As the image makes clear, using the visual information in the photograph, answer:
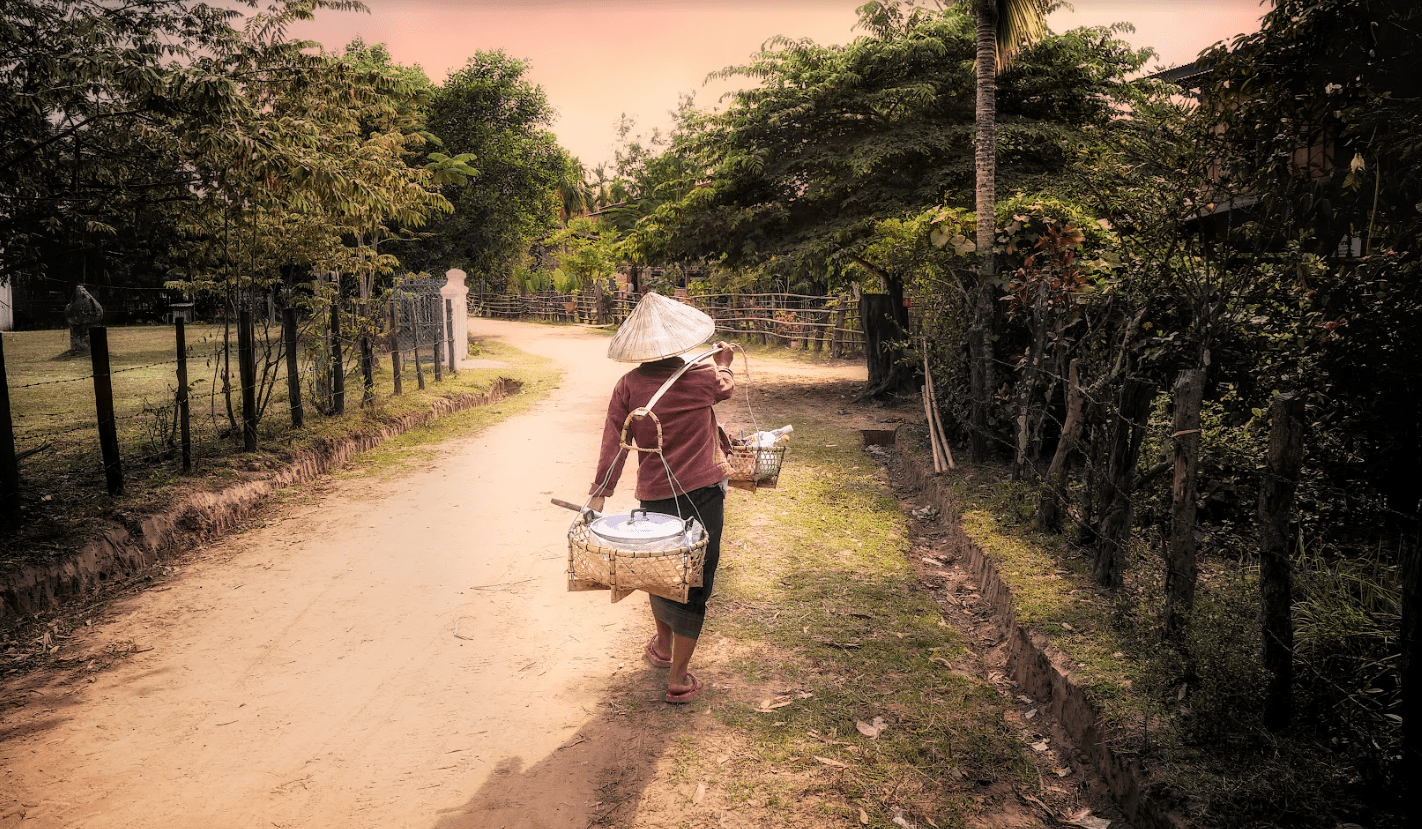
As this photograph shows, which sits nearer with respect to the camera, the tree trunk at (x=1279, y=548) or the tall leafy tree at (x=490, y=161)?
the tree trunk at (x=1279, y=548)

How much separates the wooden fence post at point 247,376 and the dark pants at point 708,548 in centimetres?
630

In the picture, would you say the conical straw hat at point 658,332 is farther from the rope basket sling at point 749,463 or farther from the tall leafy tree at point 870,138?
the tall leafy tree at point 870,138

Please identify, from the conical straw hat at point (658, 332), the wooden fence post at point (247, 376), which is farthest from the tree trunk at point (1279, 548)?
the wooden fence post at point (247, 376)

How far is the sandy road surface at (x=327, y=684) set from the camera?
3.59 metres

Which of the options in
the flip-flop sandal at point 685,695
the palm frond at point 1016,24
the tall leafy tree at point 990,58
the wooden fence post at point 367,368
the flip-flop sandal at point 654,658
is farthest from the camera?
the wooden fence post at point 367,368

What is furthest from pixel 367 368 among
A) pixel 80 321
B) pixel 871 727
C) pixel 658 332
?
pixel 80 321

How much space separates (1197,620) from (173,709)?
480cm

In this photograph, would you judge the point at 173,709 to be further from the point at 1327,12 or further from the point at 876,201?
the point at 876,201

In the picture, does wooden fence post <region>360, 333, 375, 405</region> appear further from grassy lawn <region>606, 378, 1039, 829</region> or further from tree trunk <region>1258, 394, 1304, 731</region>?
tree trunk <region>1258, 394, 1304, 731</region>

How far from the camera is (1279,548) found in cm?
327

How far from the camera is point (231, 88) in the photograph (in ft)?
21.6

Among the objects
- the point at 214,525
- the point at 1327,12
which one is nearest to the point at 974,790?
the point at 1327,12

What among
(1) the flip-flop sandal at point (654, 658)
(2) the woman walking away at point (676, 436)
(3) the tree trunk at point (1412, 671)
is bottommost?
(1) the flip-flop sandal at point (654, 658)

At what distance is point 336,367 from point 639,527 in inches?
339
